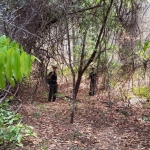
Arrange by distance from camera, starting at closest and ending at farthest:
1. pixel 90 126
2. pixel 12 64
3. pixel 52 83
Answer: pixel 12 64, pixel 90 126, pixel 52 83

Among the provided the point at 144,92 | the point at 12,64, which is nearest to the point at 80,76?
the point at 144,92

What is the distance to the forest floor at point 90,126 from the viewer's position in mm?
5223

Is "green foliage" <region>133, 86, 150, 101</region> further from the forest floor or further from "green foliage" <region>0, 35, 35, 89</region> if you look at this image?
"green foliage" <region>0, 35, 35, 89</region>

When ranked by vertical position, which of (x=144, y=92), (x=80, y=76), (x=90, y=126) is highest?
(x=80, y=76)

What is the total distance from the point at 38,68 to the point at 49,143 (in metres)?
4.10

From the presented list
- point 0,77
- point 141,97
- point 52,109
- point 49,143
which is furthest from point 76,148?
point 141,97

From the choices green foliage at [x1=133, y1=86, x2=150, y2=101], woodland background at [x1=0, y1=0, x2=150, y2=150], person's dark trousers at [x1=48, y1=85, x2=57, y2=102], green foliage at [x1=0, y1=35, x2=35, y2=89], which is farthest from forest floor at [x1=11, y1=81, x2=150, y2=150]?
green foliage at [x1=0, y1=35, x2=35, y2=89]

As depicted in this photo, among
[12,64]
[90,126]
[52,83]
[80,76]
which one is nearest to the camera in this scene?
[12,64]

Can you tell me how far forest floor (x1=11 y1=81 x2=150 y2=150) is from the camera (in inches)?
206

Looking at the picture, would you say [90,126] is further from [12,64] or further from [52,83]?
[12,64]

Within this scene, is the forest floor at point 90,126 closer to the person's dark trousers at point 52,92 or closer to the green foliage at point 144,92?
the green foliage at point 144,92

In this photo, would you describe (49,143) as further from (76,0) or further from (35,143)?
(76,0)

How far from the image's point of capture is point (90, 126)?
651 cm

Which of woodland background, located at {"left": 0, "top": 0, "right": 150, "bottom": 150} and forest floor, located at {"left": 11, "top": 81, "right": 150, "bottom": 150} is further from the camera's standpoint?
woodland background, located at {"left": 0, "top": 0, "right": 150, "bottom": 150}
